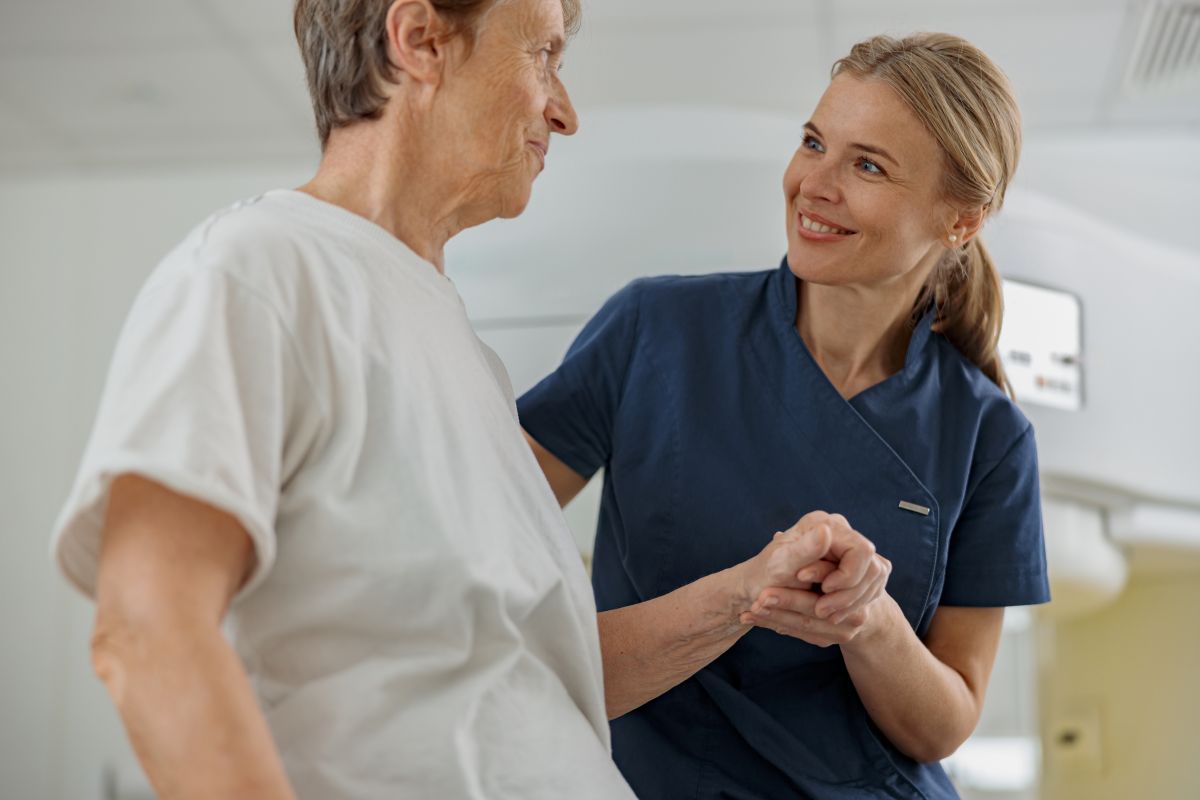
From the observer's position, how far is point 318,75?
0.84 m

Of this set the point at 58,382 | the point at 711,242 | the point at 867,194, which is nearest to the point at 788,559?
the point at 867,194

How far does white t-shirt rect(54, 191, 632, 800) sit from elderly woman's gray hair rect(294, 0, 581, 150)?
91mm

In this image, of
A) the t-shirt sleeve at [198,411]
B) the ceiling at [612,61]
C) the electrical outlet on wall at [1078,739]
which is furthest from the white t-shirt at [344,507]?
the ceiling at [612,61]

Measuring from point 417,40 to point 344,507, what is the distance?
11.9 inches

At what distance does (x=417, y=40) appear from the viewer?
0.80 m

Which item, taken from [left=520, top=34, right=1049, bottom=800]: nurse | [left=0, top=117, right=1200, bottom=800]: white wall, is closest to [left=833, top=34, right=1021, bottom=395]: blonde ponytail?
[left=520, top=34, right=1049, bottom=800]: nurse

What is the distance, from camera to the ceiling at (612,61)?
2553mm

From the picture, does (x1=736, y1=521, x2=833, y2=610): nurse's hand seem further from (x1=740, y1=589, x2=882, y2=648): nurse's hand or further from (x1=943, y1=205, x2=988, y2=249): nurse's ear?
(x1=943, y1=205, x2=988, y2=249): nurse's ear

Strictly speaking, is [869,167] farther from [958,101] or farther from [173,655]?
[173,655]

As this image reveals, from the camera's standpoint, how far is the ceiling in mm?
2553

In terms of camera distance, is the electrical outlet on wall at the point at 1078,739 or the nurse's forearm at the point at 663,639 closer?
the nurse's forearm at the point at 663,639

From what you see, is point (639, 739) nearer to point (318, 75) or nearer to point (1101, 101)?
point (318, 75)

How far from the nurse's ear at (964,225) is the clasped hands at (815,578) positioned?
39cm

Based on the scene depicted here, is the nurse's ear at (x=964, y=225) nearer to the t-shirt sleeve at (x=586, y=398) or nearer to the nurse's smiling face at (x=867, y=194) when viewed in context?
the nurse's smiling face at (x=867, y=194)
